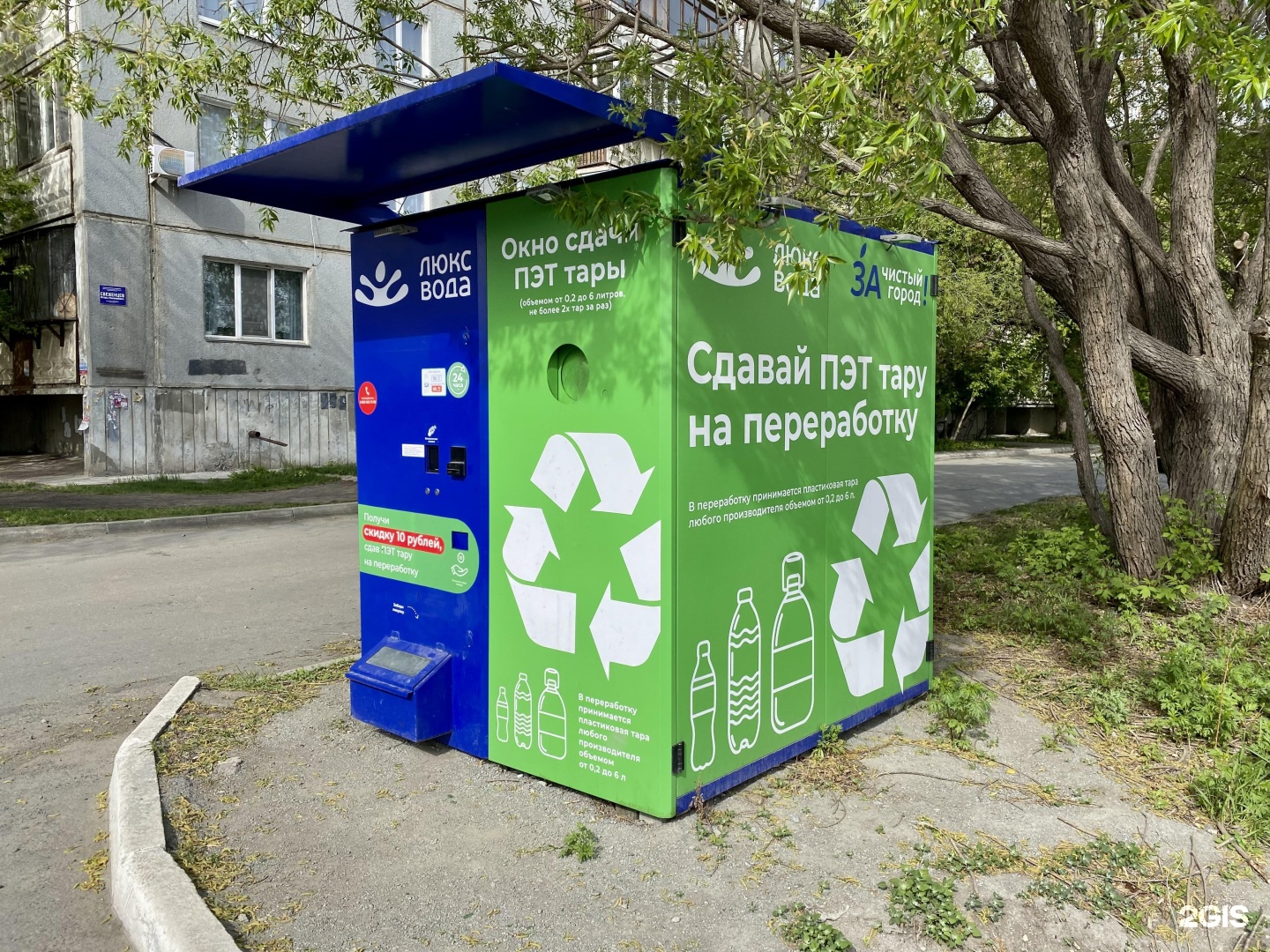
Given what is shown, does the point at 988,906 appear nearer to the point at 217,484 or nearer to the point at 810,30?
the point at 810,30

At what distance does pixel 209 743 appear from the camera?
14.9ft

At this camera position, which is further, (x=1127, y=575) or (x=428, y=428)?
(x=1127, y=575)

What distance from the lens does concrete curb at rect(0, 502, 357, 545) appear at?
11.1 meters

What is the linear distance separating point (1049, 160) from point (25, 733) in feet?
24.7

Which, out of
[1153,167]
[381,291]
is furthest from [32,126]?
[1153,167]

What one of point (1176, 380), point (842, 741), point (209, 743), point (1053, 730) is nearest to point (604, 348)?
point (842, 741)

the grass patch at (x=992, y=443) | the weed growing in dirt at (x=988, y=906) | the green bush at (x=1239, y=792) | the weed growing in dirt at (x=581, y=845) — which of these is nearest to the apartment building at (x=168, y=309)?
the weed growing in dirt at (x=581, y=845)

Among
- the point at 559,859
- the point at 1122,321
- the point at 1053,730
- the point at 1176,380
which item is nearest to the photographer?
the point at 559,859

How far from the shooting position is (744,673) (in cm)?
398

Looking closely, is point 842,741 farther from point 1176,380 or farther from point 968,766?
point 1176,380

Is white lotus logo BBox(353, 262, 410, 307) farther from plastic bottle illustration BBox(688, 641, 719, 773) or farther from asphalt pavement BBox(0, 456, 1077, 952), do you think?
asphalt pavement BBox(0, 456, 1077, 952)

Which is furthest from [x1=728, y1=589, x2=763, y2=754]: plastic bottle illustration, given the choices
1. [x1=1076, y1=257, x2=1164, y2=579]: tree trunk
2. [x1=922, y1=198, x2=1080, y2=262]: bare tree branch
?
[x1=1076, y1=257, x2=1164, y2=579]: tree trunk

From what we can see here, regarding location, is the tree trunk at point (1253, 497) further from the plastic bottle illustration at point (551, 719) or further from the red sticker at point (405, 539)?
the red sticker at point (405, 539)

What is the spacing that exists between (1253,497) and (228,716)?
634 centimetres
